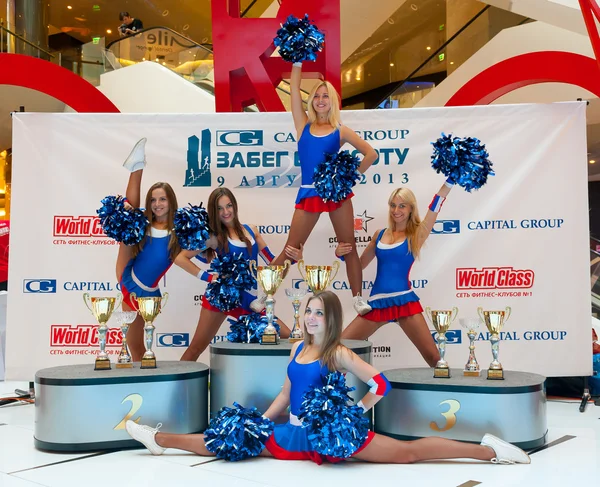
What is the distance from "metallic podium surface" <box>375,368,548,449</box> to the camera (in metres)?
3.53

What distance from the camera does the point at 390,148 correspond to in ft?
17.6

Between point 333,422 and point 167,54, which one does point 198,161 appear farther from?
point 167,54

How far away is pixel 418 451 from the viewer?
328cm

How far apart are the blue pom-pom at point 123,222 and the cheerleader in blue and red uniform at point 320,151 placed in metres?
0.94

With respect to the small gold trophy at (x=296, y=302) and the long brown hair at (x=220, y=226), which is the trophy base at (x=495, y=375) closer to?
the small gold trophy at (x=296, y=302)

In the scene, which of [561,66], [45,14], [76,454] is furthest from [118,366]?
[45,14]

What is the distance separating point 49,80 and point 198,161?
1402 millimetres

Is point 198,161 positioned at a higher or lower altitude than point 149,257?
higher

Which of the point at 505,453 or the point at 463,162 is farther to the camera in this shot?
the point at 463,162

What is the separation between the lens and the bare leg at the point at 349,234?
466 centimetres

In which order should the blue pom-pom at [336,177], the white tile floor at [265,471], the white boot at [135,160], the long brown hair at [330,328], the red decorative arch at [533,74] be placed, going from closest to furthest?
the white tile floor at [265,471], the long brown hair at [330,328], the blue pom-pom at [336,177], the white boot at [135,160], the red decorative arch at [533,74]

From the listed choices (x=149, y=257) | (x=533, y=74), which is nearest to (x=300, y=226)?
(x=149, y=257)

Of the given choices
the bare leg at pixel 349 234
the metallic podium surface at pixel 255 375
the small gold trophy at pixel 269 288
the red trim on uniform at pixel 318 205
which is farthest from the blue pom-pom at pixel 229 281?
the bare leg at pixel 349 234

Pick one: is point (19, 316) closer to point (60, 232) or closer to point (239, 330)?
point (60, 232)
